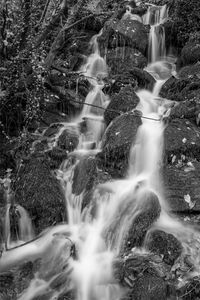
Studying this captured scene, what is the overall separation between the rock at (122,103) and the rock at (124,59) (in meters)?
3.01

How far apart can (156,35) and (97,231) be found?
374 inches

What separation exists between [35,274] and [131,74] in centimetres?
725

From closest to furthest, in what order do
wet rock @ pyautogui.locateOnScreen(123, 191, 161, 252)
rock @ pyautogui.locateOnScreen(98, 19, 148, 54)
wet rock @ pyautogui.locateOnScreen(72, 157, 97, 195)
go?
wet rock @ pyautogui.locateOnScreen(123, 191, 161, 252) < wet rock @ pyautogui.locateOnScreen(72, 157, 97, 195) < rock @ pyautogui.locateOnScreen(98, 19, 148, 54)

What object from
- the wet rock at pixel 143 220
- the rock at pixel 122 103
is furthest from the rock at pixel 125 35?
the wet rock at pixel 143 220

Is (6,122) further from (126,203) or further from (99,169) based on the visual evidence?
(126,203)

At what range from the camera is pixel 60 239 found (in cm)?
709

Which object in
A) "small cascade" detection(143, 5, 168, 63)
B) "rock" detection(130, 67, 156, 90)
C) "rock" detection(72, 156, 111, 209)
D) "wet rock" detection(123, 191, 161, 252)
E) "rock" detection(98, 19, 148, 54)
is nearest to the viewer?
"wet rock" detection(123, 191, 161, 252)

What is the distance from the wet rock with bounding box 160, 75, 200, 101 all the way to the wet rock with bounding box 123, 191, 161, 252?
150 inches

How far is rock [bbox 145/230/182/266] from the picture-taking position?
6293 millimetres

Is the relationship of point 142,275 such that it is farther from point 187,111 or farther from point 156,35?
point 156,35

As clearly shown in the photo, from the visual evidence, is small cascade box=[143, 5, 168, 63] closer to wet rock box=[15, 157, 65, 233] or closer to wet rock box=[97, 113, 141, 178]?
wet rock box=[97, 113, 141, 178]

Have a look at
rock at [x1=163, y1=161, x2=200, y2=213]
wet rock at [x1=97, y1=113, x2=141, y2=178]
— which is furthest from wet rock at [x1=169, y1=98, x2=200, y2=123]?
rock at [x1=163, y1=161, x2=200, y2=213]

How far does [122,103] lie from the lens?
33.0ft

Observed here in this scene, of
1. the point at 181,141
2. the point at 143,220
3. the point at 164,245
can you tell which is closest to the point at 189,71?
the point at 181,141
